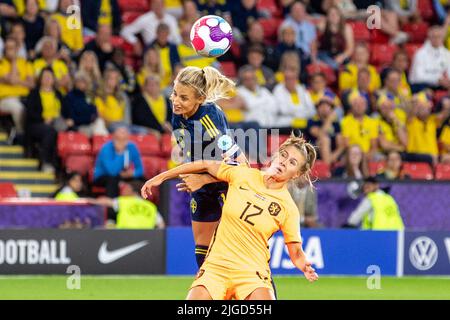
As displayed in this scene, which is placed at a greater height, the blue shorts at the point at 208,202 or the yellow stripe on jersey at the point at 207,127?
the yellow stripe on jersey at the point at 207,127

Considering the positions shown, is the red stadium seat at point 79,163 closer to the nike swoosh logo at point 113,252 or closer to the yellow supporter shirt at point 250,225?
the nike swoosh logo at point 113,252

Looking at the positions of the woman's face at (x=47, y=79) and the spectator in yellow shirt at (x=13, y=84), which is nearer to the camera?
the woman's face at (x=47, y=79)

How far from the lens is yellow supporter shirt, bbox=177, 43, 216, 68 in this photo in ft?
53.0

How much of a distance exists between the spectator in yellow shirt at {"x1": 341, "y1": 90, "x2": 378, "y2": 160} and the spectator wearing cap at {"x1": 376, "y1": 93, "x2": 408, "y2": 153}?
0.17 metres

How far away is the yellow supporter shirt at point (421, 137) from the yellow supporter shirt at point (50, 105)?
520cm

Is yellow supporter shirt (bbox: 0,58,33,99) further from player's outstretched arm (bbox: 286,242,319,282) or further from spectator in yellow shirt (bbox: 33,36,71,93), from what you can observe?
player's outstretched arm (bbox: 286,242,319,282)

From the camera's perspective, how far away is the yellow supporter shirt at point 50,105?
14680 millimetres

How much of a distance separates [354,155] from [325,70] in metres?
2.50

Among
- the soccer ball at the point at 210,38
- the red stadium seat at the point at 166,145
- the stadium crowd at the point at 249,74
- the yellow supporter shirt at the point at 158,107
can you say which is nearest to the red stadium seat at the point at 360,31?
the stadium crowd at the point at 249,74

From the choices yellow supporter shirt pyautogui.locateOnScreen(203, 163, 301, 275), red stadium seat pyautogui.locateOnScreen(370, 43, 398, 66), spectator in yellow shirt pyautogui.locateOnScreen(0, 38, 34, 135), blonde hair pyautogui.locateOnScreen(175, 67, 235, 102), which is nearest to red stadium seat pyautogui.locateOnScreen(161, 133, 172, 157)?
spectator in yellow shirt pyautogui.locateOnScreen(0, 38, 34, 135)

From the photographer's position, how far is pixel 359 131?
52.5 ft

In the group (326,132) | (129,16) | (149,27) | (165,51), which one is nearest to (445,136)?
(326,132)

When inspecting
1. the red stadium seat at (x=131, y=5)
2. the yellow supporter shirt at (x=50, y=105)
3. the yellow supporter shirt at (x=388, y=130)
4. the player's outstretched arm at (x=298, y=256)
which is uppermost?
the red stadium seat at (x=131, y=5)

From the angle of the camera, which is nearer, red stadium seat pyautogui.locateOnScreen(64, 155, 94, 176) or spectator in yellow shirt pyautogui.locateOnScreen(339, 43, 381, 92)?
red stadium seat pyautogui.locateOnScreen(64, 155, 94, 176)
